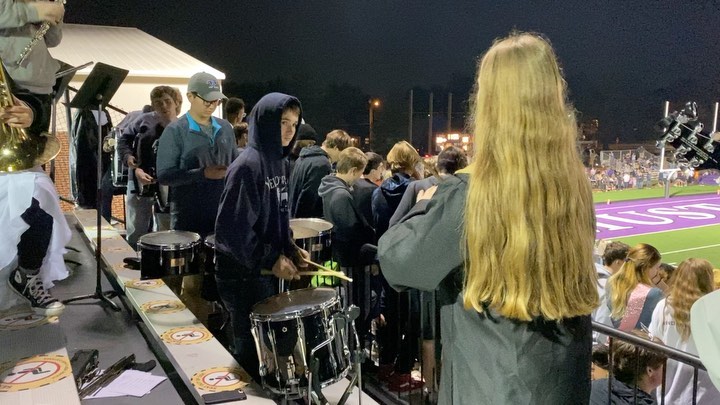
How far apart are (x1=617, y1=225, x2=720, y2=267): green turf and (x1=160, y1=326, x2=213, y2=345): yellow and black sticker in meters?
14.0

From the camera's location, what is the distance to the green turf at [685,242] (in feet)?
50.0

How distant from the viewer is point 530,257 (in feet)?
5.06

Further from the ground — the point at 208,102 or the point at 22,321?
the point at 208,102

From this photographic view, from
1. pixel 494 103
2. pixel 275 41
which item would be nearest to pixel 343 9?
pixel 275 41

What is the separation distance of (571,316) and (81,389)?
256 cm

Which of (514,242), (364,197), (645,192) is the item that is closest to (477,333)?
(514,242)

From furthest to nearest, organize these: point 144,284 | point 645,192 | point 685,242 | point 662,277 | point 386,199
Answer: point 645,192 < point 685,242 < point 662,277 < point 386,199 < point 144,284

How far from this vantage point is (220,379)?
2998 mm

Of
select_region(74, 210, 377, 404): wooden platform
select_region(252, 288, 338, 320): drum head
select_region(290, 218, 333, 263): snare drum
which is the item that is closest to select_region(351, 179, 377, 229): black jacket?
select_region(290, 218, 333, 263): snare drum

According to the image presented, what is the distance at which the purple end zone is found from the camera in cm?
1828

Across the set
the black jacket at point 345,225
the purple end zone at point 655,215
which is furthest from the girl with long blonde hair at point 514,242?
the purple end zone at point 655,215

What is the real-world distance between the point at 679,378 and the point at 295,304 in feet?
8.49

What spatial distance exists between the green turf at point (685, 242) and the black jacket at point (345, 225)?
12.3 metres

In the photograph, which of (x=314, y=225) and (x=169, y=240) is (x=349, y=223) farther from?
(x=169, y=240)
